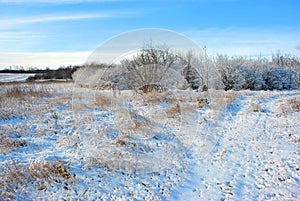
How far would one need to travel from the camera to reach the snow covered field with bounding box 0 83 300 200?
4.74m

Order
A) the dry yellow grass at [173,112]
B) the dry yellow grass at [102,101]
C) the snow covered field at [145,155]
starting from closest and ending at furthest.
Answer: the snow covered field at [145,155], the dry yellow grass at [173,112], the dry yellow grass at [102,101]

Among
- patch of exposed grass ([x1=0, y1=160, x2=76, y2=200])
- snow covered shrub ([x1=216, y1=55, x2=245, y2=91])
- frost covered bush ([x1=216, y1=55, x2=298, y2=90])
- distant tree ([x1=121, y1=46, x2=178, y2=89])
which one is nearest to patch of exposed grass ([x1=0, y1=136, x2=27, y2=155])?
patch of exposed grass ([x1=0, y1=160, x2=76, y2=200])

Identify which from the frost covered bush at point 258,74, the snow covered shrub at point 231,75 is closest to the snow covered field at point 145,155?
the snow covered shrub at point 231,75

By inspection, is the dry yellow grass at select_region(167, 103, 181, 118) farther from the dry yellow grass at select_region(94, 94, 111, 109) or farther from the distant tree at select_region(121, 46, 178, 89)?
the dry yellow grass at select_region(94, 94, 111, 109)

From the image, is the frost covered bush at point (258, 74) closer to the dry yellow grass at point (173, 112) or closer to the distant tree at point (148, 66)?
the distant tree at point (148, 66)

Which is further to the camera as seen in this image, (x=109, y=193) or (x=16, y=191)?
(x=109, y=193)

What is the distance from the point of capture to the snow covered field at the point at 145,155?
15.6 ft

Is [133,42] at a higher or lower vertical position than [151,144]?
higher

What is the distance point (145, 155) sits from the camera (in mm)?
6402

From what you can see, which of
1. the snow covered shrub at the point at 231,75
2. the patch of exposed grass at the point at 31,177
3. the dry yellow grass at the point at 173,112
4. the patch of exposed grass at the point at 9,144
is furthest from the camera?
the snow covered shrub at the point at 231,75

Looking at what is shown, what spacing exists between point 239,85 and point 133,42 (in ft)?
70.6

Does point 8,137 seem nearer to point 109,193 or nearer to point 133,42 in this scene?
point 109,193

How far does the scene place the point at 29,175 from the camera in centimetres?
479

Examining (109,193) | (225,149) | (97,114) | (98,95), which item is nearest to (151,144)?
(225,149)
